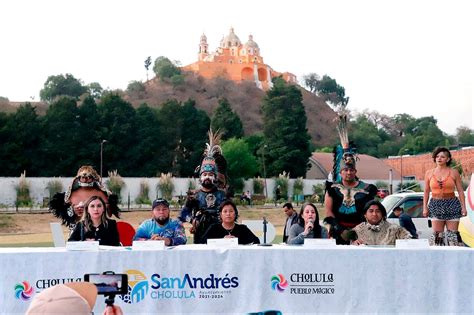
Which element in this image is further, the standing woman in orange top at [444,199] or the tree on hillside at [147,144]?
the tree on hillside at [147,144]

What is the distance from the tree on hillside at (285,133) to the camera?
78.4 m

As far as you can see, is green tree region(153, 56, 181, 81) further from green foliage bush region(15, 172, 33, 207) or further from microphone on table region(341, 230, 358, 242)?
microphone on table region(341, 230, 358, 242)

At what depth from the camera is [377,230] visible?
24.4 feet

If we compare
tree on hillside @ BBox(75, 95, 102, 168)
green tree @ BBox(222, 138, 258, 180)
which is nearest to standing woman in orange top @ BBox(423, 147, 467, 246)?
tree on hillside @ BBox(75, 95, 102, 168)

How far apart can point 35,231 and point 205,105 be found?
10950cm

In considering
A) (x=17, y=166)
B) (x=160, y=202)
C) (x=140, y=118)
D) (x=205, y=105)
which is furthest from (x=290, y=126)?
(x=160, y=202)

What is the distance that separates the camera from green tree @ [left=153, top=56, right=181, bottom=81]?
515 feet

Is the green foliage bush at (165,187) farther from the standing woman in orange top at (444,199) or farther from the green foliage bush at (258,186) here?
the standing woman in orange top at (444,199)

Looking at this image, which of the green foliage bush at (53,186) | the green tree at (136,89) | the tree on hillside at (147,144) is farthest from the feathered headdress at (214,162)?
the green tree at (136,89)

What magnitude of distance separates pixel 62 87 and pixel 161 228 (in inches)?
5530

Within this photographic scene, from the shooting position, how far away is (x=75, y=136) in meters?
68.4

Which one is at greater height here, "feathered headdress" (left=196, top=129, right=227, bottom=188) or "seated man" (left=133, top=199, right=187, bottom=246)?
"feathered headdress" (left=196, top=129, right=227, bottom=188)

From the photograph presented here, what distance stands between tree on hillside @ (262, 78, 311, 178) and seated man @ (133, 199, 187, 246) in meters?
70.0

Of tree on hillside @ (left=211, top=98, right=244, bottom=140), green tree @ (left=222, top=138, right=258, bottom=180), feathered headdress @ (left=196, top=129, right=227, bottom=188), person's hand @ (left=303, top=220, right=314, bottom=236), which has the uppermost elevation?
tree on hillside @ (left=211, top=98, right=244, bottom=140)
